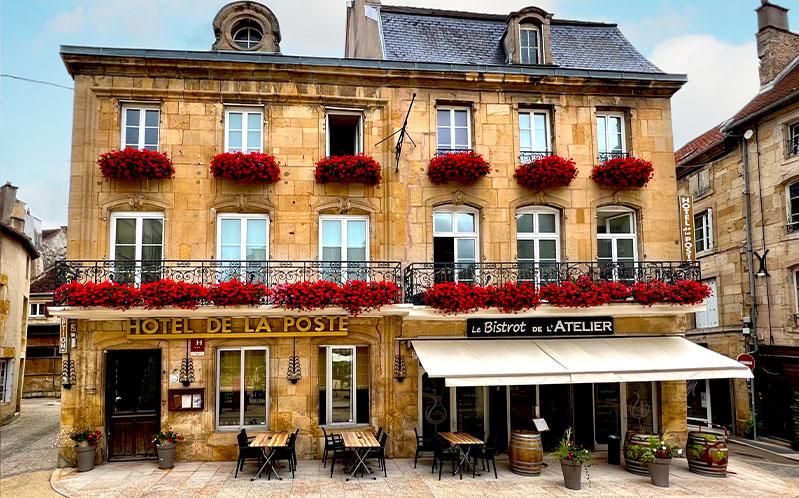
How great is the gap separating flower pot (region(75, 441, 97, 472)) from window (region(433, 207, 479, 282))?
7.75 meters

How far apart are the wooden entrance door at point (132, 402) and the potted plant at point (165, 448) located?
0.73 m

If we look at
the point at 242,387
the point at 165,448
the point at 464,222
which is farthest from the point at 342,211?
the point at 165,448

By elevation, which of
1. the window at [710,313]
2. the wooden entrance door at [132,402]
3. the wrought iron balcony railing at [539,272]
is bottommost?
the wooden entrance door at [132,402]

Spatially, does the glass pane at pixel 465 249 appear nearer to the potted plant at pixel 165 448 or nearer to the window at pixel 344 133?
the window at pixel 344 133

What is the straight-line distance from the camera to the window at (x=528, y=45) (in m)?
14.2

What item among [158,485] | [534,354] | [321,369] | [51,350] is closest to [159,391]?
[158,485]

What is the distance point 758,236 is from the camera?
17250 millimetres

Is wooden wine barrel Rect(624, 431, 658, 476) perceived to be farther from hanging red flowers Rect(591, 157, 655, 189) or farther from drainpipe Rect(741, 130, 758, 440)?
drainpipe Rect(741, 130, 758, 440)

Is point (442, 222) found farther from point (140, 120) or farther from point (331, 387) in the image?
point (140, 120)

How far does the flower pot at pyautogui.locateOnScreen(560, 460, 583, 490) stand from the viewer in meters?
10.1

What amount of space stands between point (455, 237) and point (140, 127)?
730 cm

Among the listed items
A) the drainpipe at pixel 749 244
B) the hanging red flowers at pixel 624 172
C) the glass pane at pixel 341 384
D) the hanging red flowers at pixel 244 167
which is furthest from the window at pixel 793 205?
the hanging red flowers at pixel 244 167

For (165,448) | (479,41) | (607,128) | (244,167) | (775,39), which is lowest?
(165,448)

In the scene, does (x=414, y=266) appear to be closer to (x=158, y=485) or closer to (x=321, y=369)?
(x=321, y=369)
